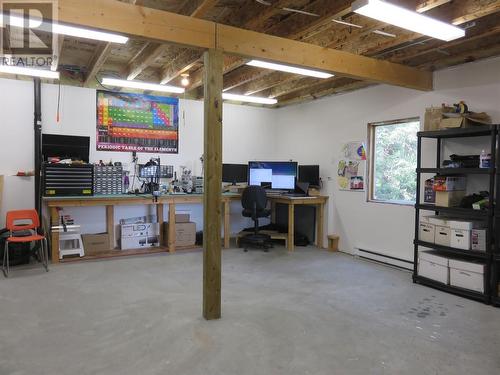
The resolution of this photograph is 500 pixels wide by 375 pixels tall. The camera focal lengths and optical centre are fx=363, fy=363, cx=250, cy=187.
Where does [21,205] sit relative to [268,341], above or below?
above

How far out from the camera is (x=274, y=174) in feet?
21.7

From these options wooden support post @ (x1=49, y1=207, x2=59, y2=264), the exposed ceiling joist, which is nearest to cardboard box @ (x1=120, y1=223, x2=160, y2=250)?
wooden support post @ (x1=49, y1=207, x2=59, y2=264)

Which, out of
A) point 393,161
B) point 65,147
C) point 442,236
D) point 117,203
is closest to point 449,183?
point 442,236

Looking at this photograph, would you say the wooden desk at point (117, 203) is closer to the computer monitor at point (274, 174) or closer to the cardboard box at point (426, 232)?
the computer monitor at point (274, 174)

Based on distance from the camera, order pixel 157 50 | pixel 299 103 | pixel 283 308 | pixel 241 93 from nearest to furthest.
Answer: pixel 283 308 < pixel 157 50 < pixel 241 93 < pixel 299 103

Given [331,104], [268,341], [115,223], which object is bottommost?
[268,341]

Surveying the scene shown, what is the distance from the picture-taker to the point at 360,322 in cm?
313

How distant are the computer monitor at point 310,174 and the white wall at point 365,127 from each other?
0.16 m

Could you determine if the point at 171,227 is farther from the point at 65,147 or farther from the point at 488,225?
the point at 488,225

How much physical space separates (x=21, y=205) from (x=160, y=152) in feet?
7.37

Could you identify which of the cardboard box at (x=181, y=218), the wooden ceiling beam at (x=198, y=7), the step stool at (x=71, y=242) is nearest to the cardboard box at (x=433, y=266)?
the wooden ceiling beam at (x=198, y=7)

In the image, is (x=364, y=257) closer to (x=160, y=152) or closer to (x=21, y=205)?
(x=160, y=152)

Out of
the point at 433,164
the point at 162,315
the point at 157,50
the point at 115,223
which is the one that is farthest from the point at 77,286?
the point at 433,164

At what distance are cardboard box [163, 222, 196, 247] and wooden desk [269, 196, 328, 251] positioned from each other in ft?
4.74
